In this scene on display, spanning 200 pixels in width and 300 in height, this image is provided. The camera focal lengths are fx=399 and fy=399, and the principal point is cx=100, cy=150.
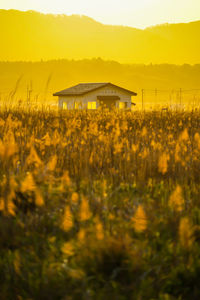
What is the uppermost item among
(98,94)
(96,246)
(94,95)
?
(98,94)

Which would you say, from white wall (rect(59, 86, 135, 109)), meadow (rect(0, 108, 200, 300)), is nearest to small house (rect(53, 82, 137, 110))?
white wall (rect(59, 86, 135, 109))

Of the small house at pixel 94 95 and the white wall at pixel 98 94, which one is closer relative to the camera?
the small house at pixel 94 95

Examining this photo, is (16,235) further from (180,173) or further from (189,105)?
(189,105)

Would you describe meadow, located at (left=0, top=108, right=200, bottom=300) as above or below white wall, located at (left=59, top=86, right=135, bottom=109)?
below

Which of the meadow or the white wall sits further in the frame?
the white wall

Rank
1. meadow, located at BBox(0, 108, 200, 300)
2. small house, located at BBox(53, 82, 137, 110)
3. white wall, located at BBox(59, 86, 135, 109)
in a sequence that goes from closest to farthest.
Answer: meadow, located at BBox(0, 108, 200, 300), small house, located at BBox(53, 82, 137, 110), white wall, located at BBox(59, 86, 135, 109)

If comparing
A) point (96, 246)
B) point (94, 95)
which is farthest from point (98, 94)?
point (96, 246)

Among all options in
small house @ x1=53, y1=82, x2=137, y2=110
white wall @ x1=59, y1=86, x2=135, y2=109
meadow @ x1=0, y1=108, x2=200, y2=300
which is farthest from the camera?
white wall @ x1=59, y1=86, x2=135, y2=109

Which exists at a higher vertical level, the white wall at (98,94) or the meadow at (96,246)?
the white wall at (98,94)

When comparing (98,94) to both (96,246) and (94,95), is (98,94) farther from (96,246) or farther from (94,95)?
(96,246)

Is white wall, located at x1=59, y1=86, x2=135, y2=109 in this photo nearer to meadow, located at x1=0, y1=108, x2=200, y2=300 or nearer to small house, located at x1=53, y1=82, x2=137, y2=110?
small house, located at x1=53, y1=82, x2=137, y2=110

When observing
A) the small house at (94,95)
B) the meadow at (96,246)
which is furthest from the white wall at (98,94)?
the meadow at (96,246)

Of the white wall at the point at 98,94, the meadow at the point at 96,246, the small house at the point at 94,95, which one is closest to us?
the meadow at the point at 96,246

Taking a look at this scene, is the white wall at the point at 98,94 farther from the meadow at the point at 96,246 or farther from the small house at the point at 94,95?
the meadow at the point at 96,246
